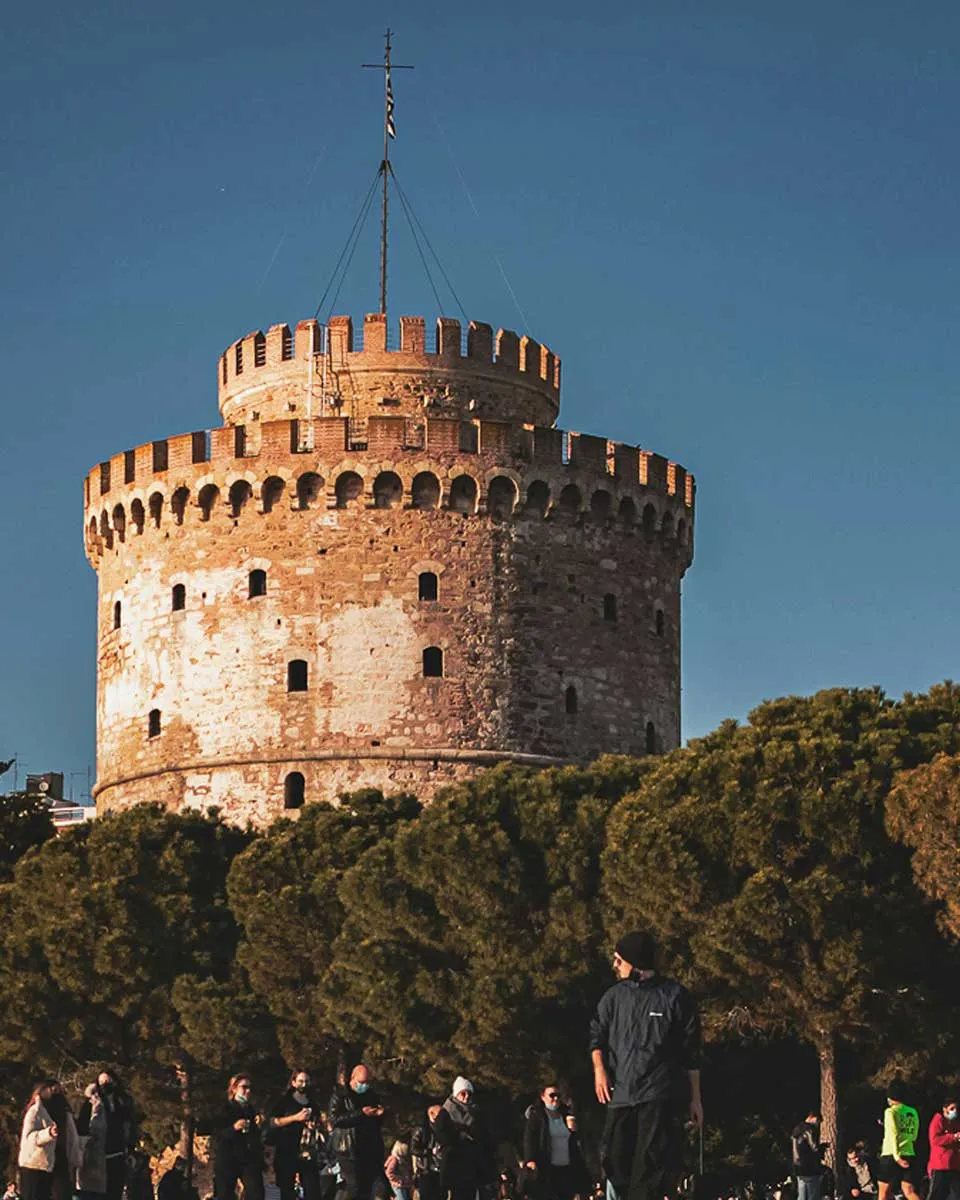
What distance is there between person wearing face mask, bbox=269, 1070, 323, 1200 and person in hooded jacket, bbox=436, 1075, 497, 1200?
132cm

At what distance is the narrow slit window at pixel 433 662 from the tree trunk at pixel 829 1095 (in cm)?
1566

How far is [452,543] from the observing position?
49719 mm

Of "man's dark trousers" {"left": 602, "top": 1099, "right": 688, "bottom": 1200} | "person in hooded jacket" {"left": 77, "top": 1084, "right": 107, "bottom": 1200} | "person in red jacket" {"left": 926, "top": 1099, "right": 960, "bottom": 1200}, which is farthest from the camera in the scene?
"person in red jacket" {"left": 926, "top": 1099, "right": 960, "bottom": 1200}

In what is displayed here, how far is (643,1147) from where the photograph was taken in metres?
14.7

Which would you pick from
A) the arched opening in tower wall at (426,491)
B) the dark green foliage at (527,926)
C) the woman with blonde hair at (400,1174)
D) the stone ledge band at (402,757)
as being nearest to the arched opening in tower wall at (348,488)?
the arched opening in tower wall at (426,491)

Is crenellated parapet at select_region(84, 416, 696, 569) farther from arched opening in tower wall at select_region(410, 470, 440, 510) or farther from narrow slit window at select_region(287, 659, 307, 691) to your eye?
narrow slit window at select_region(287, 659, 307, 691)

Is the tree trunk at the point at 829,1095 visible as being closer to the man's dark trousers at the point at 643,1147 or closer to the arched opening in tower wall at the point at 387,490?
the arched opening in tower wall at the point at 387,490

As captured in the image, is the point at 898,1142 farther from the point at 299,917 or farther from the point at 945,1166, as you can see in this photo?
the point at 299,917

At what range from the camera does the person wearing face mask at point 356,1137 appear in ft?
67.2

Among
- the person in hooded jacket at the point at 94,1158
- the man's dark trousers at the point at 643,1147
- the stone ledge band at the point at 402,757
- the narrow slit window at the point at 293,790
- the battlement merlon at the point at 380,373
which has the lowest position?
the person in hooded jacket at the point at 94,1158

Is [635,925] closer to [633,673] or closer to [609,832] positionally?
[609,832]

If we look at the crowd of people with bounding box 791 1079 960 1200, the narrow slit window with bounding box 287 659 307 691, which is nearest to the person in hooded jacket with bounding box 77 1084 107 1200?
the crowd of people with bounding box 791 1079 960 1200

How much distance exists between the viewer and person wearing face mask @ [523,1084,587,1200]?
2194cm

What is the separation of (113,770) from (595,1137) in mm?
16849
